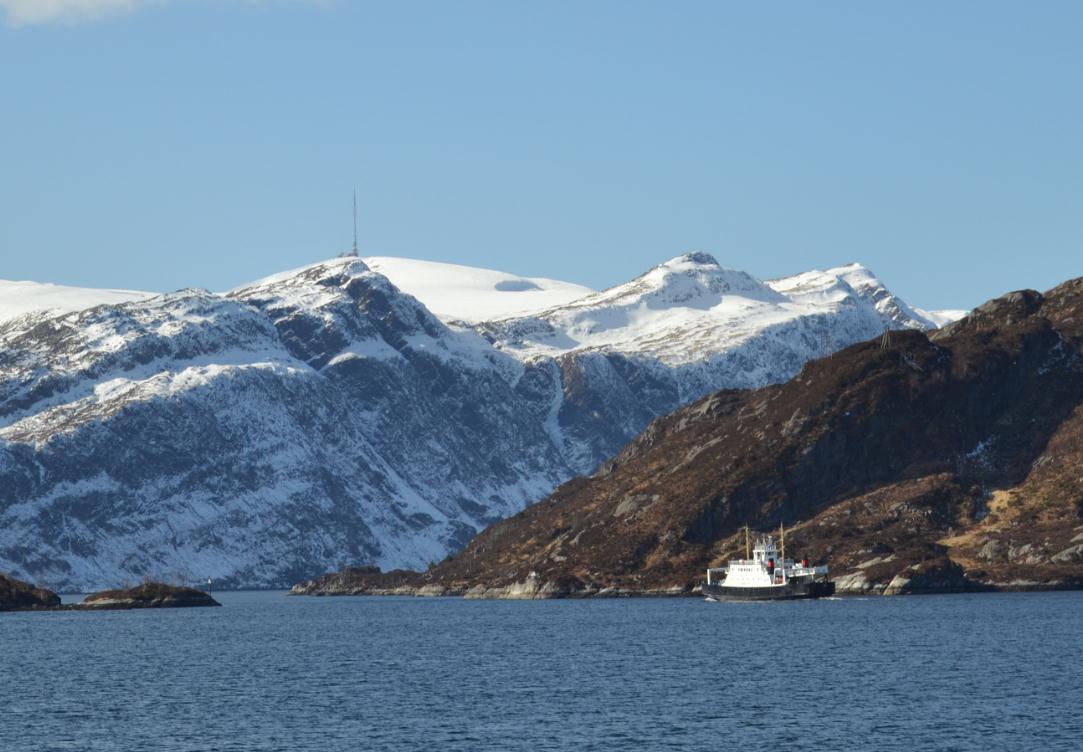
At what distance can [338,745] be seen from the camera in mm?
135500

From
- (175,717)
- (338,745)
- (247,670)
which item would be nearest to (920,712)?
(338,745)

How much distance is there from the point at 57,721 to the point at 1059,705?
250ft

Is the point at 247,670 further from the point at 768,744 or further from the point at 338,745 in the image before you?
the point at 768,744

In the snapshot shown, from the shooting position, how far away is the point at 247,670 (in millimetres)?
198000

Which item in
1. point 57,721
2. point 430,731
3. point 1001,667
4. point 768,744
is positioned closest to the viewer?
point 768,744

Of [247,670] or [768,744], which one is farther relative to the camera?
Answer: [247,670]

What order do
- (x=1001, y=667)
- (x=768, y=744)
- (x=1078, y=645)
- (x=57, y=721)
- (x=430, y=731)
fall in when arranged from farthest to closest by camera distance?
(x=1078, y=645) → (x=1001, y=667) → (x=57, y=721) → (x=430, y=731) → (x=768, y=744)

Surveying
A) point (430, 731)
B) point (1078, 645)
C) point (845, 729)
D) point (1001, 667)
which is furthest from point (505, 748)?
point (1078, 645)

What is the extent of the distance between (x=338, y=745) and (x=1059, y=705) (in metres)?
54.0

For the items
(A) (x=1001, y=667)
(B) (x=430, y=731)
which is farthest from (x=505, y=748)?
(A) (x=1001, y=667)

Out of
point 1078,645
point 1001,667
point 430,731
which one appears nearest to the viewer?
point 430,731

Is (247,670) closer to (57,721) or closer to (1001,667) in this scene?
(57,721)

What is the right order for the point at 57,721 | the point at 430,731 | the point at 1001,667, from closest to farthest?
the point at 430,731 < the point at 57,721 < the point at 1001,667

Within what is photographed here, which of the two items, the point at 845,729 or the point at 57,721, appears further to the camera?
the point at 57,721
